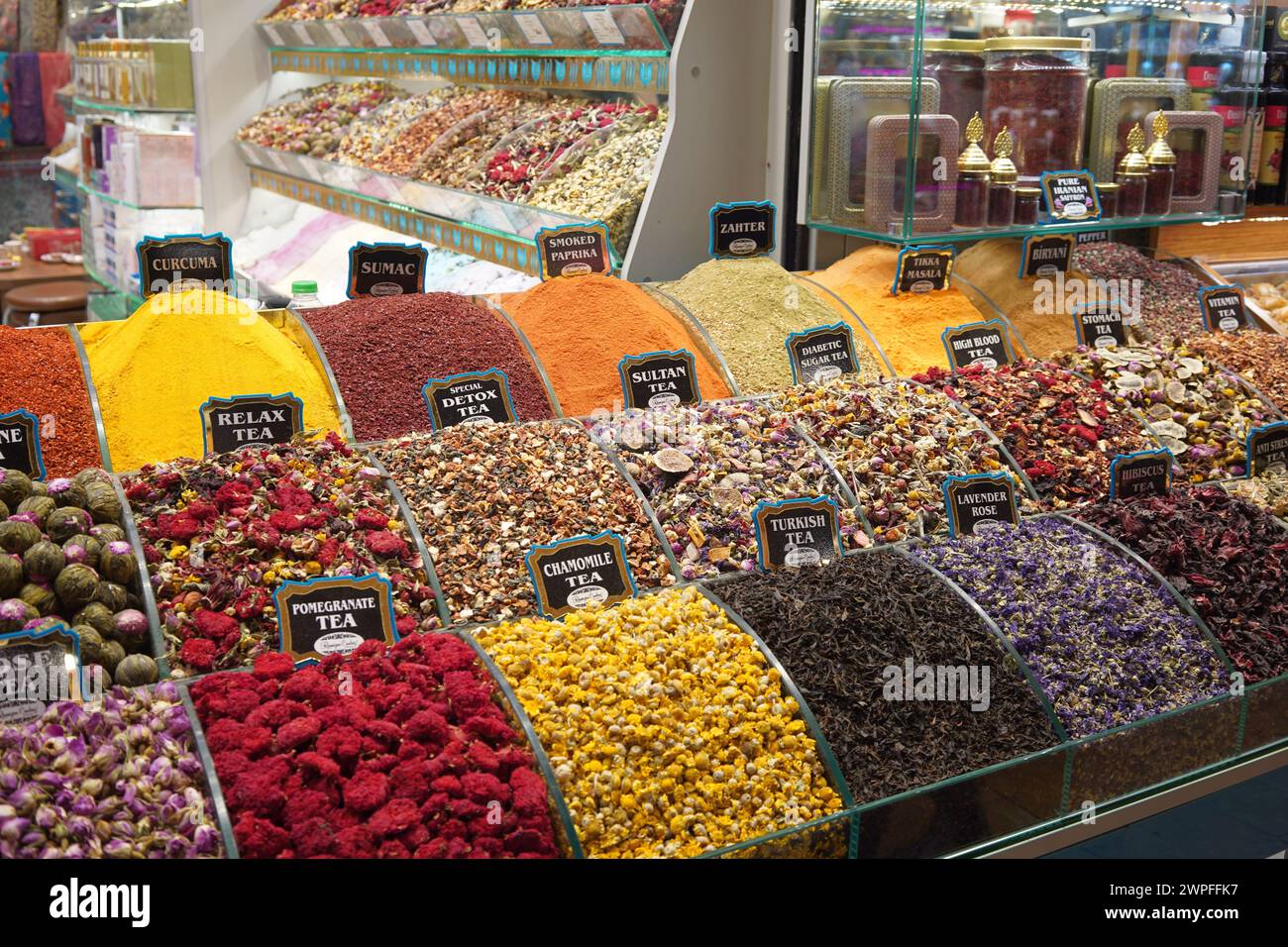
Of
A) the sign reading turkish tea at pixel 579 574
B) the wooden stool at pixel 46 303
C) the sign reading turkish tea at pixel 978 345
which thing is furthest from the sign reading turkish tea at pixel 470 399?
the wooden stool at pixel 46 303

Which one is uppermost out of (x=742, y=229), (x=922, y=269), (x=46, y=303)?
(x=742, y=229)

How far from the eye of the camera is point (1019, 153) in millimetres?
3100

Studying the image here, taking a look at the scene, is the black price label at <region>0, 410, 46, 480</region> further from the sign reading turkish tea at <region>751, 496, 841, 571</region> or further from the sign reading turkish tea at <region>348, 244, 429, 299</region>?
the sign reading turkish tea at <region>751, 496, 841, 571</region>

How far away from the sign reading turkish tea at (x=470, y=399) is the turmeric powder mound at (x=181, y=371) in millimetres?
197

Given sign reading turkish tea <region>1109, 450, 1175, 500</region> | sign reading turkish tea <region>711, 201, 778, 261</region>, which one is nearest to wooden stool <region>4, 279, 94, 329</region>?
sign reading turkish tea <region>711, 201, 778, 261</region>

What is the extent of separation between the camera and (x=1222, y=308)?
324 centimetres

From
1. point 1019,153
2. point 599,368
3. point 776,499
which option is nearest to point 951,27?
point 1019,153

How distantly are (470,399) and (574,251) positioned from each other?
706 millimetres

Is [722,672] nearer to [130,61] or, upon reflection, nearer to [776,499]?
[776,499]

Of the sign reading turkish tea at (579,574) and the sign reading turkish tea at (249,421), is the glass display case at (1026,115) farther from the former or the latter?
the sign reading turkish tea at (249,421)

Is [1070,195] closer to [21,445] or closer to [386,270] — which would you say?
[386,270]

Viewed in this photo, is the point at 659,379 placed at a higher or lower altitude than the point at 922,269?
lower

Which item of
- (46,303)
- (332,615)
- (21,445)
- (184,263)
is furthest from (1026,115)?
(46,303)

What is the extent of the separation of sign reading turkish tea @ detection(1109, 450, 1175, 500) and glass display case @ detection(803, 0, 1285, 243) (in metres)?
0.82
